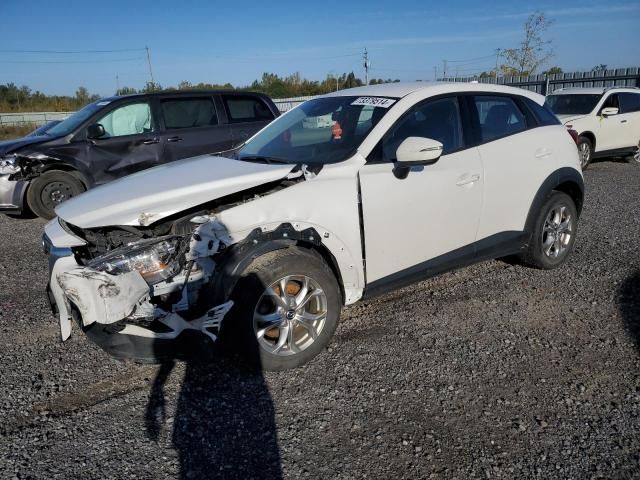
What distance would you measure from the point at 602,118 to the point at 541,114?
304 inches

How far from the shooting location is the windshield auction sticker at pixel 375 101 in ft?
12.5

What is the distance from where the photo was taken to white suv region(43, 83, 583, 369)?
115 inches

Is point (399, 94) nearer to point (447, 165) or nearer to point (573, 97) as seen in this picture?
point (447, 165)

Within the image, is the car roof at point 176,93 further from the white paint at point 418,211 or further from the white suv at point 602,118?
the white suv at point 602,118

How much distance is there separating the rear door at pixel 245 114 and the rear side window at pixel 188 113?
0.30 m

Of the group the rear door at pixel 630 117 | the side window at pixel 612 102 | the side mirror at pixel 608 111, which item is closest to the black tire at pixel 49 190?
the side mirror at pixel 608 111

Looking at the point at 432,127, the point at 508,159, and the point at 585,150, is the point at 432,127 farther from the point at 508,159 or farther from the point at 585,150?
the point at 585,150

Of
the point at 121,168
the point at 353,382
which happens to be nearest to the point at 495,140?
the point at 353,382

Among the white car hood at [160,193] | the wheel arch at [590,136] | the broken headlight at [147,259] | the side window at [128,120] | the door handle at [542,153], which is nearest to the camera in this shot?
the broken headlight at [147,259]

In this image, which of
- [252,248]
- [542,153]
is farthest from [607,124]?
[252,248]

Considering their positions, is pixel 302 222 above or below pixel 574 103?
below

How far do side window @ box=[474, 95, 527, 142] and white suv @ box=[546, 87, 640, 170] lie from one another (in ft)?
23.4

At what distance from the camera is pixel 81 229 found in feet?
10.4

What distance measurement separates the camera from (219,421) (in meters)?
2.84
